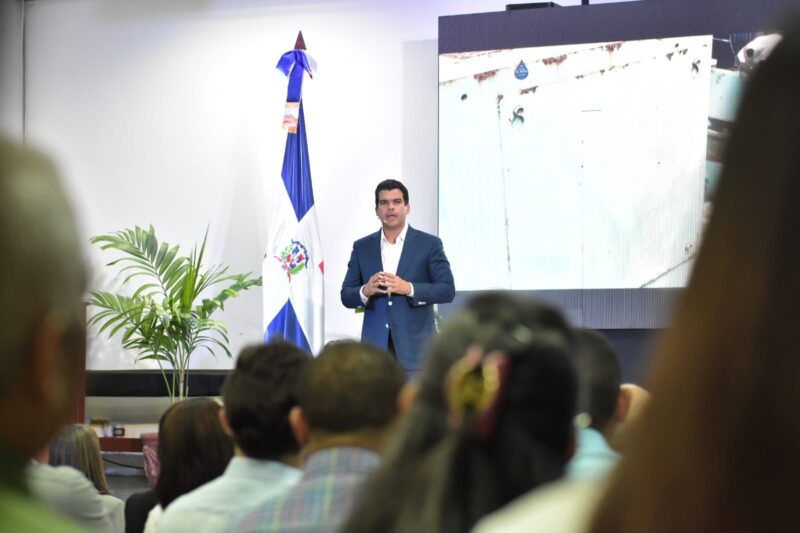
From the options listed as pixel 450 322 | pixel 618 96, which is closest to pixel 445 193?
pixel 618 96

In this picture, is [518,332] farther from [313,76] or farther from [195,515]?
[313,76]

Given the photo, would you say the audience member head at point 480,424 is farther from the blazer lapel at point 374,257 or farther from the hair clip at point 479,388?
the blazer lapel at point 374,257

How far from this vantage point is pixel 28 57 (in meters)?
8.16

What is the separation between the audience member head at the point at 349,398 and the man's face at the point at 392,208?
12.9ft

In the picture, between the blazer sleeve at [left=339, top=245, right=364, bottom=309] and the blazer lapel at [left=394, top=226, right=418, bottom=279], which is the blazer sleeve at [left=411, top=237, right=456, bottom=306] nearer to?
the blazer lapel at [left=394, top=226, right=418, bottom=279]

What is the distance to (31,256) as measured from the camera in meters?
0.57

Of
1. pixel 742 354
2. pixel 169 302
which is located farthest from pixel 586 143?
pixel 742 354

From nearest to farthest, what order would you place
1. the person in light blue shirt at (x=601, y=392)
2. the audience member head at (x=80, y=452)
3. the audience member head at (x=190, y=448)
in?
the person in light blue shirt at (x=601, y=392) < the audience member head at (x=190, y=448) < the audience member head at (x=80, y=452)

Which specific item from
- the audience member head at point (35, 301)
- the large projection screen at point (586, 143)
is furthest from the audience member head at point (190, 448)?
the large projection screen at point (586, 143)

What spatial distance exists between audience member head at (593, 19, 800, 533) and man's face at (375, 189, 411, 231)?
528cm

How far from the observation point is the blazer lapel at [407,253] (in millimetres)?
5832

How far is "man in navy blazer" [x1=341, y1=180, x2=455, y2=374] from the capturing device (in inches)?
223

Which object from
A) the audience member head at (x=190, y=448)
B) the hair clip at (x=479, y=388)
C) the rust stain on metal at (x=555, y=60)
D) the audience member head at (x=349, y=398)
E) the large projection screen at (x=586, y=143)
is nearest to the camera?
the hair clip at (x=479, y=388)

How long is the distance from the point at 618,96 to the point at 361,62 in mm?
1901
